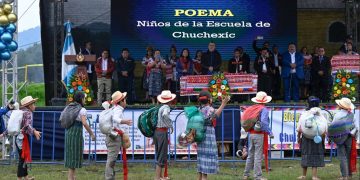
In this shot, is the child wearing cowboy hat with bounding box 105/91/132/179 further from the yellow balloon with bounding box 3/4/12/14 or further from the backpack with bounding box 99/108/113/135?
the yellow balloon with bounding box 3/4/12/14

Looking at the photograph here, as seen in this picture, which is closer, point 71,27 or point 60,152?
point 60,152

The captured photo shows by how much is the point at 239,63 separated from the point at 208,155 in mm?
7939

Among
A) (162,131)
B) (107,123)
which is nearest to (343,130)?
(162,131)

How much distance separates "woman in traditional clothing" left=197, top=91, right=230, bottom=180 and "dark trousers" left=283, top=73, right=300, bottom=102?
7.72 m

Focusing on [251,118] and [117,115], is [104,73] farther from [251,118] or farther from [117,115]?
[251,118]

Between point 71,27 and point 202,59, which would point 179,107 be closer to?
point 202,59

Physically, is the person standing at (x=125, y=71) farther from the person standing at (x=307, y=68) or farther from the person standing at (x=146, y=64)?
the person standing at (x=307, y=68)

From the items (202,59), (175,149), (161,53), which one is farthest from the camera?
(161,53)

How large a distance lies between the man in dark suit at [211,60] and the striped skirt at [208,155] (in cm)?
732

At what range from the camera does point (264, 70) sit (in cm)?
1873

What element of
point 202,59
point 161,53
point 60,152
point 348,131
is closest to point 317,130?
point 348,131

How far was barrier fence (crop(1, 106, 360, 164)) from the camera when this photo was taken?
14.8 metres

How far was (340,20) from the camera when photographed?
69.0 feet

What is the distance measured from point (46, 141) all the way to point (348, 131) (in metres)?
6.71
